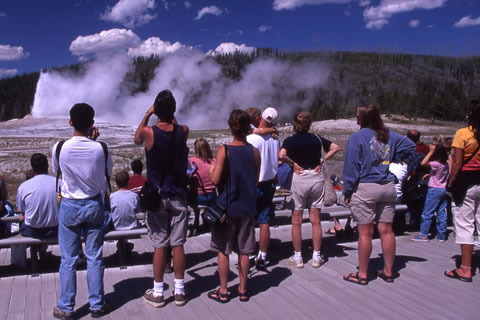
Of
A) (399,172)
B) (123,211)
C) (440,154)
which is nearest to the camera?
(123,211)

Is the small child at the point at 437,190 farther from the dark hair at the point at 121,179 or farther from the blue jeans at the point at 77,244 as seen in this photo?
the blue jeans at the point at 77,244

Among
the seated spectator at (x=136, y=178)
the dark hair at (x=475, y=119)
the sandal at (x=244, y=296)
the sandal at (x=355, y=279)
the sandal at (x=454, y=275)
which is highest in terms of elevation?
the dark hair at (x=475, y=119)

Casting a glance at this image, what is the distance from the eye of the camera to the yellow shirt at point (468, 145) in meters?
4.39

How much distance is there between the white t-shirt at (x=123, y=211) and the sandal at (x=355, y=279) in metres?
2.41

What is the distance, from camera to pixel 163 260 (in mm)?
3922

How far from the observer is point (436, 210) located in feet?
20.3

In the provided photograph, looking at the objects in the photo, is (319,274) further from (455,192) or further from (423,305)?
(455,192)

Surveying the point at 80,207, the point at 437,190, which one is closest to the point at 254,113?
the point at 80,207

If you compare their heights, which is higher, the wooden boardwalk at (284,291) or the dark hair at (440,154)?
the dark hair at (440,154)

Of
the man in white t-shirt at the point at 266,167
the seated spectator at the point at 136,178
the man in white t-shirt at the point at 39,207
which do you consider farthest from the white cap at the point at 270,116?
the man in white t-shirt at the point at 39,207

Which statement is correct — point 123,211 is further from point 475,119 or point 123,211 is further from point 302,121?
point 475,119

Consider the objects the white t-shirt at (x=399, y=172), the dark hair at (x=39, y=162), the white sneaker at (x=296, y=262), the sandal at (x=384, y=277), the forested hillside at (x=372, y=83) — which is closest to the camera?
the sandal at (x=384, y=277)

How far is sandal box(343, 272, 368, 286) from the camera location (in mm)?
4449

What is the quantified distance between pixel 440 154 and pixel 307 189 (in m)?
2.29
